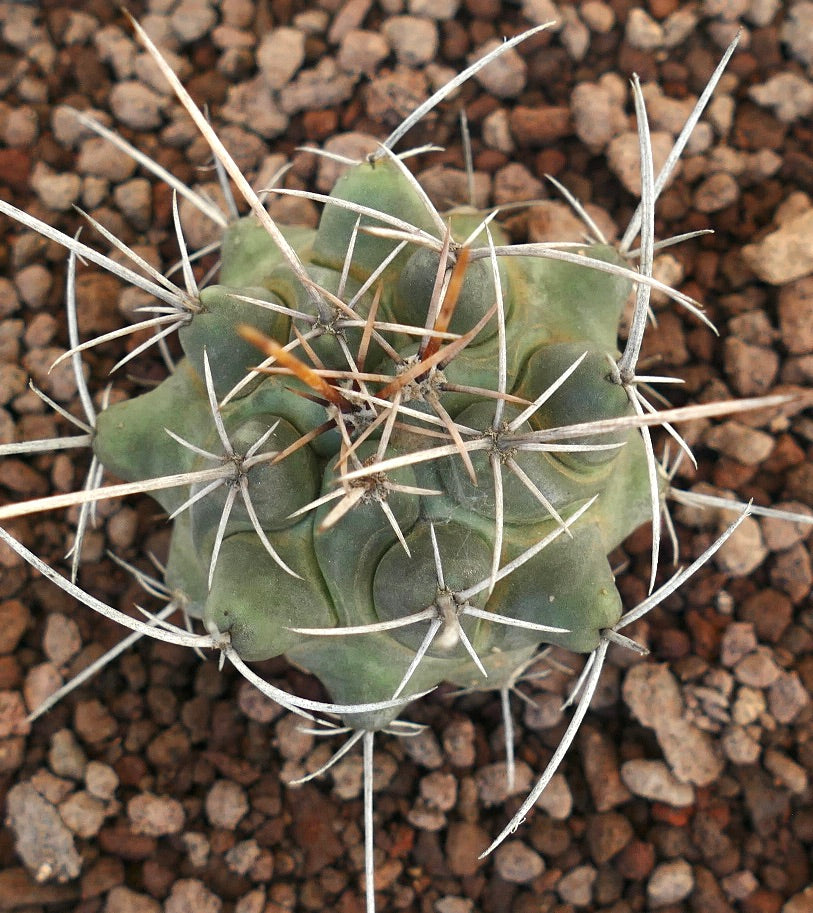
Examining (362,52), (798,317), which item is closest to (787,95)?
(798,317)

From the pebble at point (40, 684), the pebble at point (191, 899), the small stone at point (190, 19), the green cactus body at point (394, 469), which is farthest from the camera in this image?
the small stone at point (190, 19)

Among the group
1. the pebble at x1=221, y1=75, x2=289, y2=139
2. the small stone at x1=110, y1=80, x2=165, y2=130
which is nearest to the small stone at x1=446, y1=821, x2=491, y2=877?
the pebble at x1=221, y1=75, x2=289, y2=139

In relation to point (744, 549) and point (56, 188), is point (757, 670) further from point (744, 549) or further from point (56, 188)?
point (56, 188)

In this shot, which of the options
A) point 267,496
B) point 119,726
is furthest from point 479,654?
point 119,726

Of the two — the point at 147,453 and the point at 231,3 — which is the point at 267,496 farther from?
the point at 231,3

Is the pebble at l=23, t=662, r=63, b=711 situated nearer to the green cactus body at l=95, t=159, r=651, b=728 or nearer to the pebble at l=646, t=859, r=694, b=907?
the green cactus body at l=95, t=159, r=651, b=728

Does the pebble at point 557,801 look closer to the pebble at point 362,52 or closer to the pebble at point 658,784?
the pebble at point 658,784

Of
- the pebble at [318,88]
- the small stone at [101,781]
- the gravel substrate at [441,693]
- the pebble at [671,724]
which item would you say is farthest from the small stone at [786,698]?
the pebble at [318,88]
